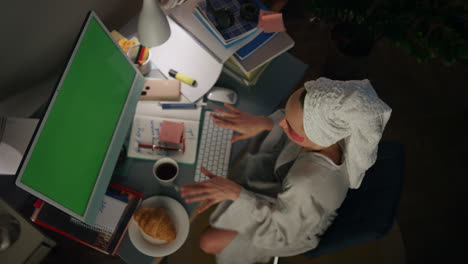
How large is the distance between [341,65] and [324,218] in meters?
1.20

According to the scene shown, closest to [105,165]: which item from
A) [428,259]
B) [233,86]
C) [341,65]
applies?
[233,86]

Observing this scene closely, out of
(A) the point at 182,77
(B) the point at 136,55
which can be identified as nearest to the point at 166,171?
(A) the point at 182,77

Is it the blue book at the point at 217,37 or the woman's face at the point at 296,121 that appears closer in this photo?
the woman's face at the point at 296,121

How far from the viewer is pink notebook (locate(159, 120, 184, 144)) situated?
1261 millimetres

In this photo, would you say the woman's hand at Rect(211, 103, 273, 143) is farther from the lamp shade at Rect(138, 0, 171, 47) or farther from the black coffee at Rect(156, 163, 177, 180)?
the lamp shade at Rect(138, 0, 171, 47)

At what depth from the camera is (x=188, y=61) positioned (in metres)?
1.37

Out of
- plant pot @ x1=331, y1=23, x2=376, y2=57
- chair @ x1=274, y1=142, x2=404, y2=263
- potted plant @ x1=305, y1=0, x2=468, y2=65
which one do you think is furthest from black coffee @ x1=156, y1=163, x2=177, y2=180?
plant pot @ x1=331, y1=23, x2=376, y2=57

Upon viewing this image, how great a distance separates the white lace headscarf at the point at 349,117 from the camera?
0.94 metres

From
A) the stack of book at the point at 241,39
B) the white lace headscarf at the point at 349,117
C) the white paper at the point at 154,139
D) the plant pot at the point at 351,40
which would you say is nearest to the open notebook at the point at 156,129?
the white paper at the point at 154,139

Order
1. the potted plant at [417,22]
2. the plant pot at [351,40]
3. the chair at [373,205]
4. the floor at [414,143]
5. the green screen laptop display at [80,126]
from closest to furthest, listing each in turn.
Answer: the green screen laptop display at [80,126]
the chair at [373,205]
the potted plant at [417,22]
the floor at [414,143]
the plant pot at [351,40]

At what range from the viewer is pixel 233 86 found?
1.43 meters

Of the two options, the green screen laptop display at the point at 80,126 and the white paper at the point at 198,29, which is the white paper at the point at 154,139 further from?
the white paper at the point at 198,29

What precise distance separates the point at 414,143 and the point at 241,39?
148 cm

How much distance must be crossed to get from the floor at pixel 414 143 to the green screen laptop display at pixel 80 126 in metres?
0.92
